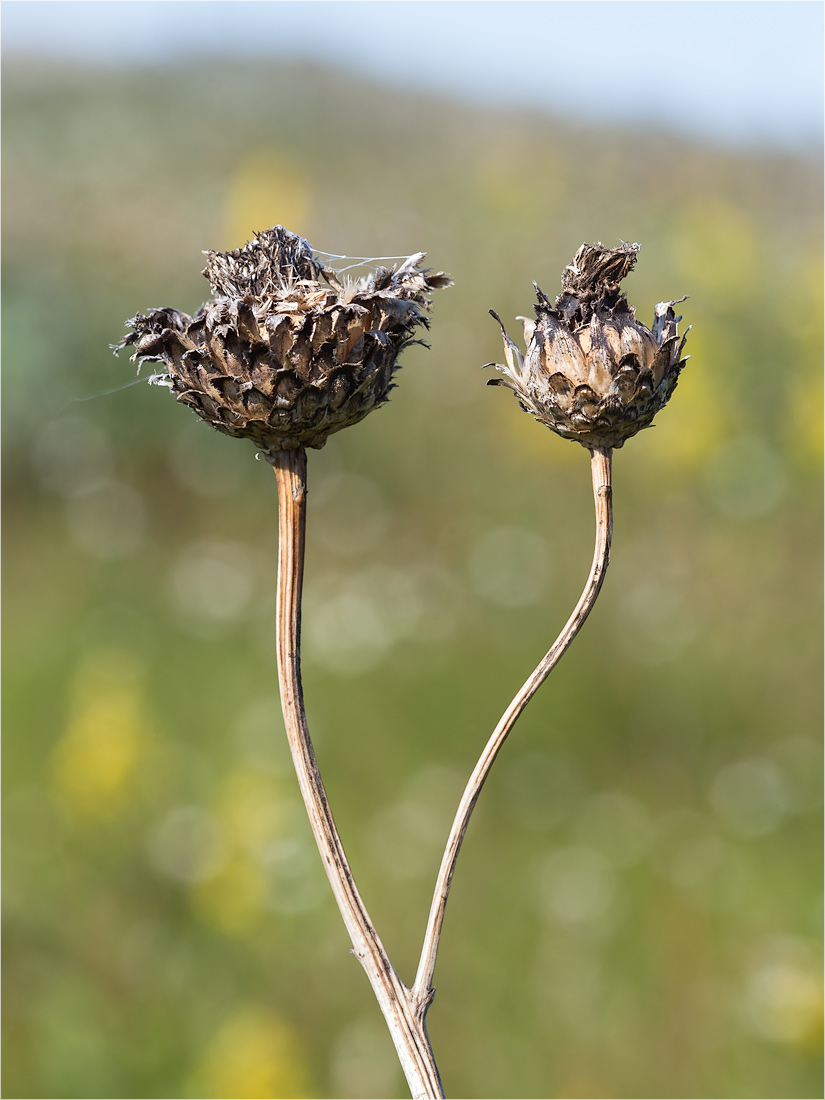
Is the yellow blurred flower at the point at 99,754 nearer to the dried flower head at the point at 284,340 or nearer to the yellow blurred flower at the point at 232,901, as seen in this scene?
the yellow blurred flower at the point at 232,901

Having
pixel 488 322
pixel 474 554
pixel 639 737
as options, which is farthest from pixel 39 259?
pixel 639 737

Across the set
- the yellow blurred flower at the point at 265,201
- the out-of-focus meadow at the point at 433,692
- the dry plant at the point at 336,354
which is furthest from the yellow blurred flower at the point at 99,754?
the dry plant at the point at 336,354

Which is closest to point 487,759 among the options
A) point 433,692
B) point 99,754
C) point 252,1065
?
point 252,1065

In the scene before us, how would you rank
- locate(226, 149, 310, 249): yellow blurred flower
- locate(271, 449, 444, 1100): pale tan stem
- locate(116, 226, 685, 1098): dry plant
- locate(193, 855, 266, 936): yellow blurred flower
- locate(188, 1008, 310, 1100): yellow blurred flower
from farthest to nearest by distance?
1. locate(226, 149, 310, 249): yellow blurred flower
2. locate(193, 855, 266, 936): yellow blurred flower
3. locate(188, 1008, 310, 1100): yellow blurred flower
4. locate(116, 226, 685, 1098): dry plant
5. locate(271, 449, 444, 1100): pale tan stem

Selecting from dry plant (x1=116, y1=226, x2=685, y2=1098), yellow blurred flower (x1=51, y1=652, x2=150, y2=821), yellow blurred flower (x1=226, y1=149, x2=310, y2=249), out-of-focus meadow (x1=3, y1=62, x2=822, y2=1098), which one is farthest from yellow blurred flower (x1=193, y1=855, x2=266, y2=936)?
yellow blurred flower (x1=226, y1=149, x2=310, y2=249)

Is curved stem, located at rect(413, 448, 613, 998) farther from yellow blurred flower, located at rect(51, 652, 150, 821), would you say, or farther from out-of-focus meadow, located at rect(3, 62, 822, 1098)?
yellow blurred flower, located at rect(51, 652, 150, 821)

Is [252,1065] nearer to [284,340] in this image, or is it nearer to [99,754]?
[99,754]
